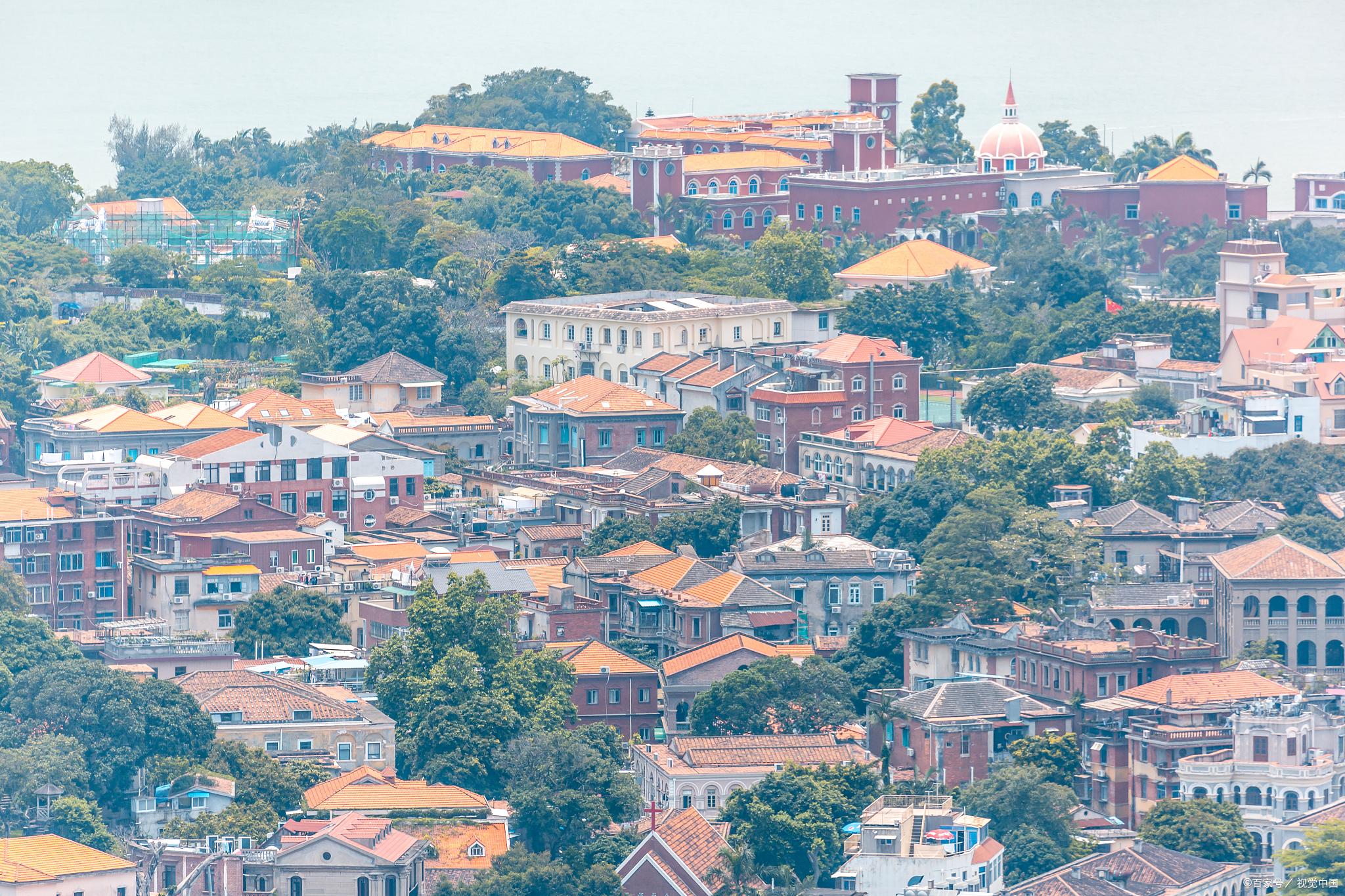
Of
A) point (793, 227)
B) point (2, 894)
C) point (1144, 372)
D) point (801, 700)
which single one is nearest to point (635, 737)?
point (801, 700)

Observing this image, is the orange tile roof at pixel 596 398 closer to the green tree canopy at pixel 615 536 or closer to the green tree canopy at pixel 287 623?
the green tree canopy at pixel 615 536

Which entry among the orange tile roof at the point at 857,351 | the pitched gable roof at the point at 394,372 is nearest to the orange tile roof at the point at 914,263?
the orange tile roof at the point at 857,351

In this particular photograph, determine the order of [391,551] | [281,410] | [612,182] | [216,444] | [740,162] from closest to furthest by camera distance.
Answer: [391,551] < [216,444] < [281,410] < [740,162] < [612,182]

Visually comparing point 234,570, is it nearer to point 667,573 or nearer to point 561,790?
point 667,573

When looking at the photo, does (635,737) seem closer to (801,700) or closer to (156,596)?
(801,700)

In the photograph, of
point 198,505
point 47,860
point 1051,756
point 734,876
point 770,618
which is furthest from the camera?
point 198,505

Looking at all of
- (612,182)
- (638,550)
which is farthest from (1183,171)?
(638,550)

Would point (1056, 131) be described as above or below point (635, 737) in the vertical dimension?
above
